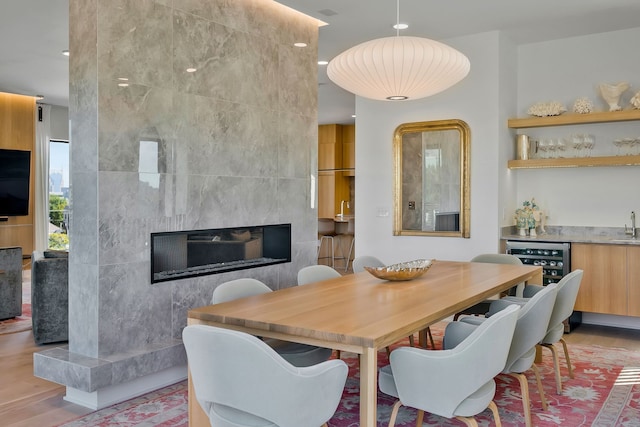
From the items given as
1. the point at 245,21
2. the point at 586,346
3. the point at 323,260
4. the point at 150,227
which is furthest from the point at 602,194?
the point at 323,260

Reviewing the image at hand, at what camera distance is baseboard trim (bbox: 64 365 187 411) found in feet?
10.9

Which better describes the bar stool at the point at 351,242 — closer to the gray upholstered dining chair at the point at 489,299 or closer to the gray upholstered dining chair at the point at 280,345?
the gray upholstered dining chair at the point at 489,299

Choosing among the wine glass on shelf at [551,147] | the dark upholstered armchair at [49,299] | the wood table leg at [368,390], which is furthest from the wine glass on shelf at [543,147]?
the dark upholstered armchair at [49,299]

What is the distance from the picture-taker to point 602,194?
556cm

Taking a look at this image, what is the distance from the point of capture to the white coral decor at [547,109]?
548 centimetres

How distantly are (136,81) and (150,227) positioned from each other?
93cm

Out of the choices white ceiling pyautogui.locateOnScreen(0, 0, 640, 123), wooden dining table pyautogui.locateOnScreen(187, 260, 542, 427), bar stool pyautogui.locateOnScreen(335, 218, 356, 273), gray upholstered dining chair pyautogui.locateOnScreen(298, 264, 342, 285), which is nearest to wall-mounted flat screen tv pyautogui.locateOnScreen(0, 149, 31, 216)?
white ceiling pyautogui.locateOnScreen(0, 0, 640, 123)

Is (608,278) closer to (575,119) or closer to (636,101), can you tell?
(575,119)

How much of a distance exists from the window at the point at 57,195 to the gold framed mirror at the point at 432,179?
657cm

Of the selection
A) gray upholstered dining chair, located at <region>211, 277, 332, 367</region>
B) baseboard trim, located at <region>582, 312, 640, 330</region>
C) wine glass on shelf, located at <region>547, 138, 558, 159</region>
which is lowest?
baseboard trim, located at <region>582, 312, 640, 330</region>

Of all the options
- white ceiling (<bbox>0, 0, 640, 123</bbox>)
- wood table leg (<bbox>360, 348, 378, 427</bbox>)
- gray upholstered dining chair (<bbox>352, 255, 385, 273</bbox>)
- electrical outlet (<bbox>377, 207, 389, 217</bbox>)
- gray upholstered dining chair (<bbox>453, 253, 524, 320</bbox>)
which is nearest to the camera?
wood table leg (<bbox>360, 348, 378, 427</bbox>)

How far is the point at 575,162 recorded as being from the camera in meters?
5.38

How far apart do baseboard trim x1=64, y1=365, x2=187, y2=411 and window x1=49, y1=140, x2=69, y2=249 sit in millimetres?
6953

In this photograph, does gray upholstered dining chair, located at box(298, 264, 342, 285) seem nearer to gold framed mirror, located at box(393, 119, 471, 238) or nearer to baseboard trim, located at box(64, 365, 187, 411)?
baseboard trim, located at box(64, 365, 187, 411)
